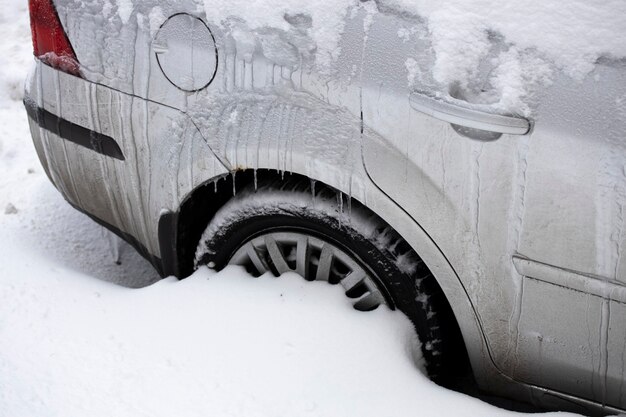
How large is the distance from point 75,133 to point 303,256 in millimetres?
877

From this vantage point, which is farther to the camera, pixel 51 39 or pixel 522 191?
pixel 51 39

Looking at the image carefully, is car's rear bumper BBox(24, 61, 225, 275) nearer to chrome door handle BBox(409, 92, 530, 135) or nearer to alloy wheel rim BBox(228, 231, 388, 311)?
alloy wheel rim BBox(228, 231, 388, 311)

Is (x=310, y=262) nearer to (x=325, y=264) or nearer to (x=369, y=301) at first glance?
(x=325, y=264)

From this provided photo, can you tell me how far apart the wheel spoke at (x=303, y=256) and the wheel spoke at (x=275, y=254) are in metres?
0.05

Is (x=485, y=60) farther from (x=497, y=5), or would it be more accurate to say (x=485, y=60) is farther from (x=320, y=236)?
(x=320, y=236)

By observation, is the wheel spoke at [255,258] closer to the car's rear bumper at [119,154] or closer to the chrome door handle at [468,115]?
the car's rear bumper at [119,154]

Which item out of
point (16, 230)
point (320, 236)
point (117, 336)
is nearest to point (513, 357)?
point (320, 236)

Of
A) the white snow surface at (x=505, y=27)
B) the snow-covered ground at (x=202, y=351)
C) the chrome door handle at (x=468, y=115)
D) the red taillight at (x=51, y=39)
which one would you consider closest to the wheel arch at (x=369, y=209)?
the snow-covered ground at (x=202, y=351)

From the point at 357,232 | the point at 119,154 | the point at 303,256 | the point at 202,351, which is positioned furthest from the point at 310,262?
the point at 119,154

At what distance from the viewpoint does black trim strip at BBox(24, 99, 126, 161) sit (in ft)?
7.79

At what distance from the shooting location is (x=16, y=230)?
2.88 meters

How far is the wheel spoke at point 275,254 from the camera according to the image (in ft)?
7.54

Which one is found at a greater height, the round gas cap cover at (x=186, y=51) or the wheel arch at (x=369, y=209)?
the round gas cap cover at (x=186, y=51)

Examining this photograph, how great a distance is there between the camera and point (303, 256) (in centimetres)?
225
